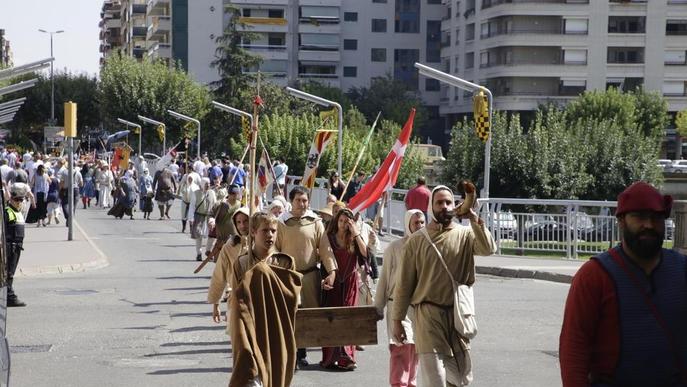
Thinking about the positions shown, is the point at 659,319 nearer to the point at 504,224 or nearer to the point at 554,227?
the point at 554,227

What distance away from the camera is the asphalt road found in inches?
419

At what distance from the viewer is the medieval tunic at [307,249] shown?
34.2 ft

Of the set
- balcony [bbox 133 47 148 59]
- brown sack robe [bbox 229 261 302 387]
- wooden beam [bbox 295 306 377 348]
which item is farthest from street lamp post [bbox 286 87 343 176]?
balcony [bbox 133 47 148 59]

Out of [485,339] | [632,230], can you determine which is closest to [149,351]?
[485,339]

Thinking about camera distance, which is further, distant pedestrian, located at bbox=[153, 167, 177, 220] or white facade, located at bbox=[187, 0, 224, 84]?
white facade, located at bbox=[187, 0, 224, 84]

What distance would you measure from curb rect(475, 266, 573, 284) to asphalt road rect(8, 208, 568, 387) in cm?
53

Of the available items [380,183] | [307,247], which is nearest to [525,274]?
[380,183]

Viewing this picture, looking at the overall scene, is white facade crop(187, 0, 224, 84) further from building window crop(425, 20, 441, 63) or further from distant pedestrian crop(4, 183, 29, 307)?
distant pedestrian crop(4, 183, 29, 307)

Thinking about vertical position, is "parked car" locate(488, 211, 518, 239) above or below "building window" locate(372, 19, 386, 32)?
below

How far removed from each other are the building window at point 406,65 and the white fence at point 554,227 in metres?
82.9

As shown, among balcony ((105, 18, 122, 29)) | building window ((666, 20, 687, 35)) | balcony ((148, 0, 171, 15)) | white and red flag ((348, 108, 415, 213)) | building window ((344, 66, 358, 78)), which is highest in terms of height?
balcony ((105, 18, 122, 29))

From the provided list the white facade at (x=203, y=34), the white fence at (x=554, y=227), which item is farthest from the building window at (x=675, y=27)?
the white fence at (x=554, y=227)

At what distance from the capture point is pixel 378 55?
4281 inches

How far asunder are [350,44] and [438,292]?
4022 inches
